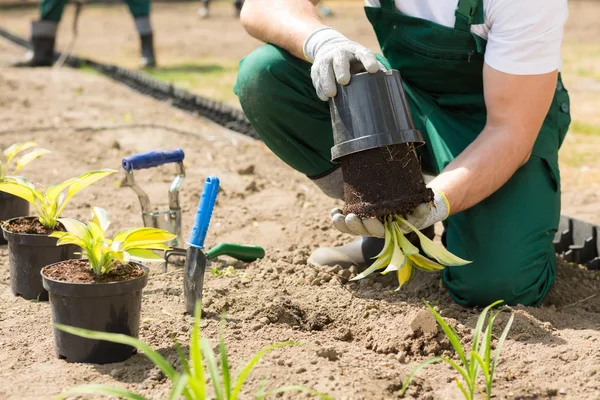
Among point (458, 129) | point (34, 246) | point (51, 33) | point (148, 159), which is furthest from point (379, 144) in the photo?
point (51, 33)

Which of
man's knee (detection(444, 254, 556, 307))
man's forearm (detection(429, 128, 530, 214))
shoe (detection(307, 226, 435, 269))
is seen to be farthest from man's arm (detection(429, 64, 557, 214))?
shoe (detection(307, 226, 435, 269))

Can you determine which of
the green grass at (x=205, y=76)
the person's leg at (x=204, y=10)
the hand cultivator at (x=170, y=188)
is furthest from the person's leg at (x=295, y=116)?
the person's leg at (x=204, y=10)

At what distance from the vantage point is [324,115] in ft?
10.0

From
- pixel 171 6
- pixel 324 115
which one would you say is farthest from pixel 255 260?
pixel 171 6

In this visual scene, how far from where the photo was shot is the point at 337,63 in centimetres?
227

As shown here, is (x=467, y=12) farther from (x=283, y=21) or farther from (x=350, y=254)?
(x=350, y=254)

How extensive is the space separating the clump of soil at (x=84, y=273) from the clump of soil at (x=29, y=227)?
1.16ft

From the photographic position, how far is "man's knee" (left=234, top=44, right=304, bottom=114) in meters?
3.00

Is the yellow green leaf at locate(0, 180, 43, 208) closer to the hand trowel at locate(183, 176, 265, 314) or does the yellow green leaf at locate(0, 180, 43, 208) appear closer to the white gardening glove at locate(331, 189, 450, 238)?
the hand trowel at locate(183, 176, 265, 314)

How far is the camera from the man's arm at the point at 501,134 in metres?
2.48

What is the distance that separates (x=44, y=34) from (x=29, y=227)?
20.7ft

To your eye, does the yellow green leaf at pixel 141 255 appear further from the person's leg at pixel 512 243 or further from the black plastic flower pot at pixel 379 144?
the person's leg at pixel 512 243

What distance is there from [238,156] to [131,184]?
6.21 feet

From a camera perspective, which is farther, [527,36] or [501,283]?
[501,283]
